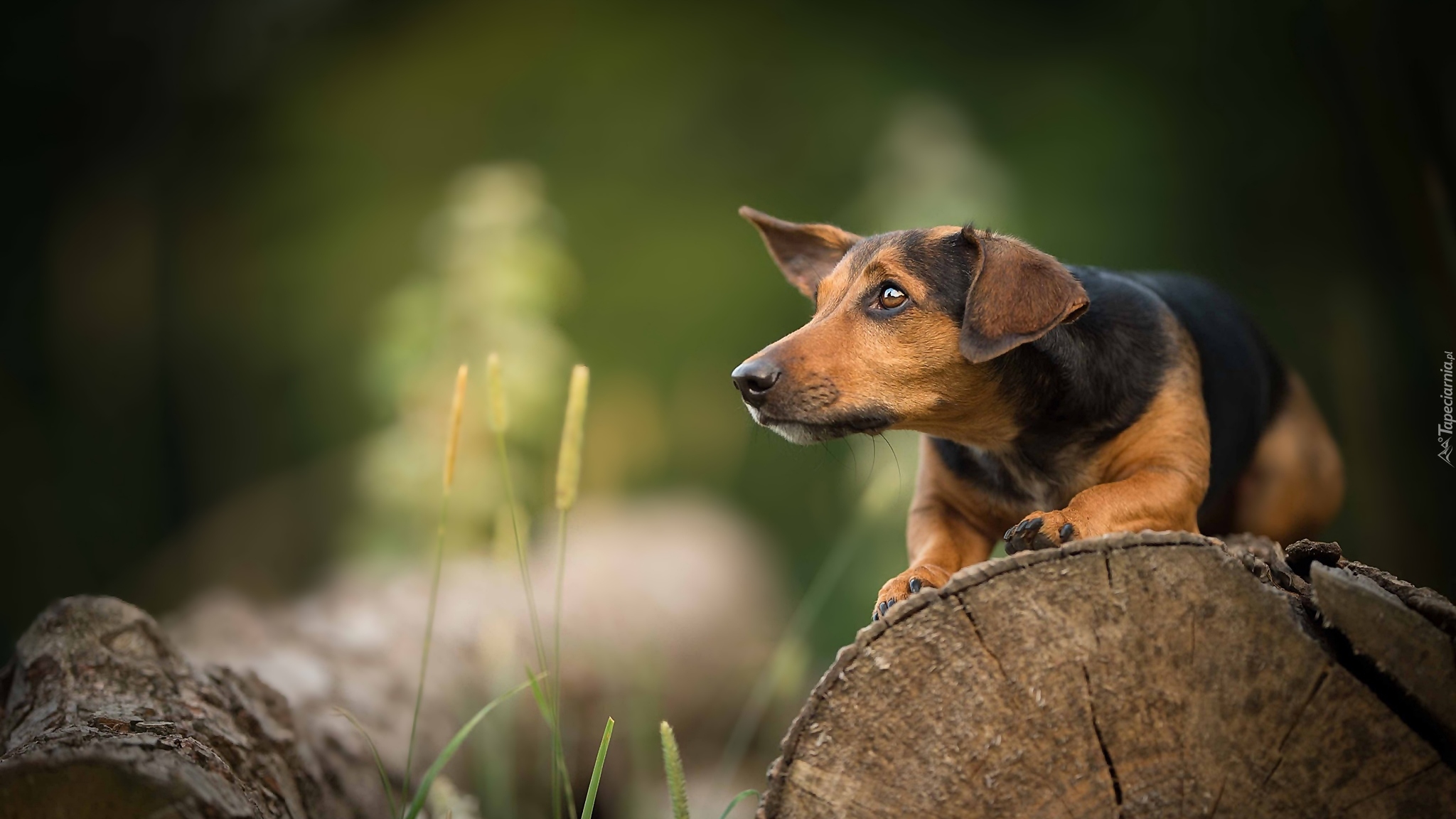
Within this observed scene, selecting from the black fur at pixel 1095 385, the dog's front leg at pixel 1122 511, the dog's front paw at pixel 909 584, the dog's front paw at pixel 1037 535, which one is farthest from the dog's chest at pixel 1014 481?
the dog's front paw at pixel 1037 535

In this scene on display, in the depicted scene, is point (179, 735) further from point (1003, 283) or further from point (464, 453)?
point (464, 453)

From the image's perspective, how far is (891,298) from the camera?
8.21ft

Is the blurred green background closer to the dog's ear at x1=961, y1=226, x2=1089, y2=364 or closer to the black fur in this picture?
the black fur

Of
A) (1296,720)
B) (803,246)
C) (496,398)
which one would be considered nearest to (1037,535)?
(1296,720)

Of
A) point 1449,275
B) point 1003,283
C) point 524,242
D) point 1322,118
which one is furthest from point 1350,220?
point 524,242

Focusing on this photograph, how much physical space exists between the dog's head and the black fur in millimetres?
42

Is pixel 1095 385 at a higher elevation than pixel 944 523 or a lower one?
higher

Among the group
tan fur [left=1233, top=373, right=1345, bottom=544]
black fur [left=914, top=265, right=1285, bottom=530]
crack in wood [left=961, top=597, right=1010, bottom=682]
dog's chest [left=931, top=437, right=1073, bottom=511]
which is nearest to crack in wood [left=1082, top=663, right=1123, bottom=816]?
crack in wood [left=961, top=597, right=1010, bottom=682]

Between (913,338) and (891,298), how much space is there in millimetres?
107

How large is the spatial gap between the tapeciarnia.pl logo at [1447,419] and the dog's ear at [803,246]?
260 cm

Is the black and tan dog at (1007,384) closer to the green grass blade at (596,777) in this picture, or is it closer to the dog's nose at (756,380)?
the dog's nose at (756,380)

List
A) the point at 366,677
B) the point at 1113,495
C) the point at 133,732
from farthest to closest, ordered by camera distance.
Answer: the point at 366,677
the point at 1113,495
the point at 133,732

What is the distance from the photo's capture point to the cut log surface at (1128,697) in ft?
5.61

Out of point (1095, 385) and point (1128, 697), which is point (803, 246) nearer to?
point (1095, 385)
